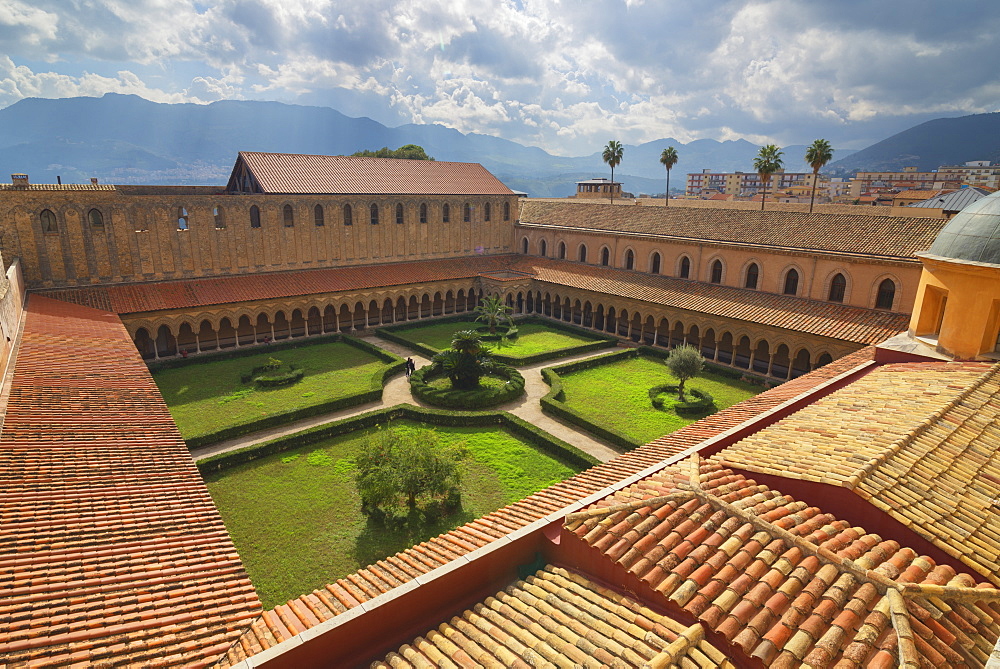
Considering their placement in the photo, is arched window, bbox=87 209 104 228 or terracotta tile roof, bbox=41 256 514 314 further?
arched window, bbox=87 209 104 228

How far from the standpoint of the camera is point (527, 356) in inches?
1145

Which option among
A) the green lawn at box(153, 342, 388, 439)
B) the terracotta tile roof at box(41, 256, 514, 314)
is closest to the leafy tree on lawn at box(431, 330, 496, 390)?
the green lawn at box(153, 342, 388, 439)

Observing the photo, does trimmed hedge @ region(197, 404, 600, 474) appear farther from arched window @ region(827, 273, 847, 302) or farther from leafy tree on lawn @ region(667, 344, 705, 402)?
arched window @ region(827, 273, 847, 302)

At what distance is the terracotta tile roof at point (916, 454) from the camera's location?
6645 mm

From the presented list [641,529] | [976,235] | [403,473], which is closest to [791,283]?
[976,235]

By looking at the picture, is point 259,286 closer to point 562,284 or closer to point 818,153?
point 562,284

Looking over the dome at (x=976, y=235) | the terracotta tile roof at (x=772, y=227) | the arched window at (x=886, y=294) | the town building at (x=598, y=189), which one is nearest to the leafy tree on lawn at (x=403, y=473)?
the dome at (x=976, y=235)

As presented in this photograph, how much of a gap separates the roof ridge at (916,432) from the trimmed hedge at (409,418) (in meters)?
10.2

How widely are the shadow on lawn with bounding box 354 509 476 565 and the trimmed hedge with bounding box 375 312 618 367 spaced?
13.8 meters

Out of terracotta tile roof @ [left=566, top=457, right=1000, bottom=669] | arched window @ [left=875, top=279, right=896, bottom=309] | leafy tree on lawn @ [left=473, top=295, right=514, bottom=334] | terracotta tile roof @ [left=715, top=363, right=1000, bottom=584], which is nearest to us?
terracotta tile roof @ [left=566, top=457, right=1000, bottom=669]

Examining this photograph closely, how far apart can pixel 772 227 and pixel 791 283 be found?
369 cm

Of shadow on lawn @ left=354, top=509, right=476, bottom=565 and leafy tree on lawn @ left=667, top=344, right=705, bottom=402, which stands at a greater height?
leafy tree on lawn @ left=667, top=344, right=705, bottom=402

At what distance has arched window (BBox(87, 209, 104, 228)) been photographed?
28.3 meters

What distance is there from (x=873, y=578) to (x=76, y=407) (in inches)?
625
